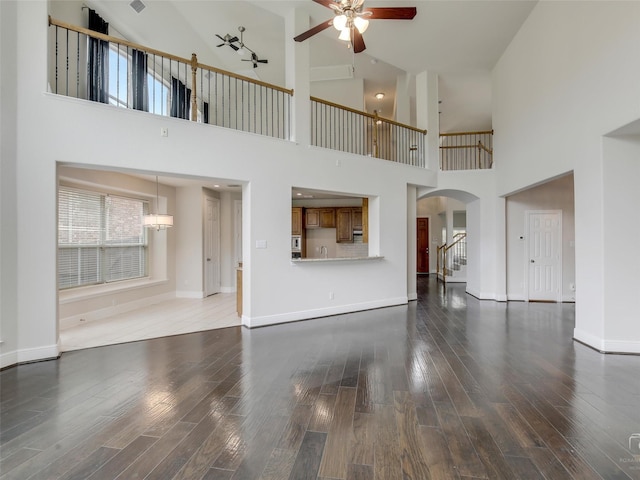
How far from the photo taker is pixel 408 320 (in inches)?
196

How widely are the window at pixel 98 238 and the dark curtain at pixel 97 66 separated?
1.61m

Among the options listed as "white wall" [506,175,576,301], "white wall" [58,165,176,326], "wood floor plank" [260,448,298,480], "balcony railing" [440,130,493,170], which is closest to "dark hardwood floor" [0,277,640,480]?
"wood floor plank" [260,448,298,480]

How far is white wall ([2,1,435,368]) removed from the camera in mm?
3191

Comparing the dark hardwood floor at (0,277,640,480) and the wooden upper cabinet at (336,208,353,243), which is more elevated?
the wooden upper cabinet at (336,208,353,243)

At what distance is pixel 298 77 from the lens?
498cm

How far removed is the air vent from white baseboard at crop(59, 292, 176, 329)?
5.05m

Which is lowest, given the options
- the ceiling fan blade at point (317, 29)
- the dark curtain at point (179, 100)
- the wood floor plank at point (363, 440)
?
the wood floor plank at point (363, 440)

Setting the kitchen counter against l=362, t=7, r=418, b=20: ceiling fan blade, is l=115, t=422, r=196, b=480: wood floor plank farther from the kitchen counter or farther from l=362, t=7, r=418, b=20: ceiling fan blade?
l=362, t=7, r=418, b=20: ceiling fan blade

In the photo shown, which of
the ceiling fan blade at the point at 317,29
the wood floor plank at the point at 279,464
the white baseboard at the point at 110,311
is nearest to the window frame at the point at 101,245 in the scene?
the white baseboard at the point at 110,311

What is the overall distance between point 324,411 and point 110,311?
475cm

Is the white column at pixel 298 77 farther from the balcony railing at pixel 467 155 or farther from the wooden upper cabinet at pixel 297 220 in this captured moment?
the balcony railing at pixel 467 155

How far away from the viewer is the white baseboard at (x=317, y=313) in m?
4.58

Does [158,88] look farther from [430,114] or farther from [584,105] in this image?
[584,105]

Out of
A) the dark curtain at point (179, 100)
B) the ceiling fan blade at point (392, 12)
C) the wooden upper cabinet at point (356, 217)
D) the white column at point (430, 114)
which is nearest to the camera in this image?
the ceiling fan blade at point (392, 12)
